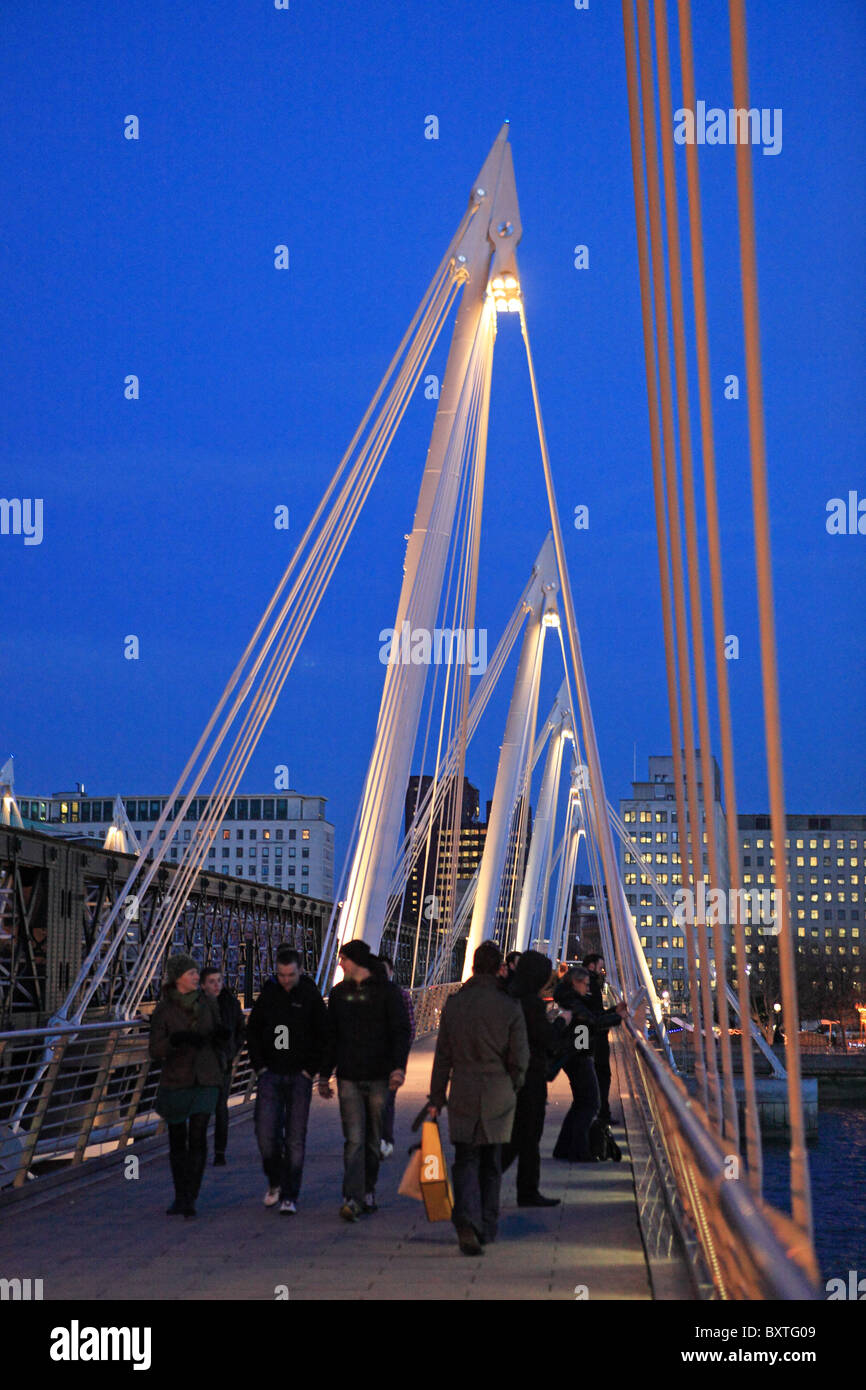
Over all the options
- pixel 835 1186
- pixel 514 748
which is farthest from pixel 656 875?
pixel 514 748

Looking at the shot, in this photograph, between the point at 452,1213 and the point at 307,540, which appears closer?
the point at 452,1213

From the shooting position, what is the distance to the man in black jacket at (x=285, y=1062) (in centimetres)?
988

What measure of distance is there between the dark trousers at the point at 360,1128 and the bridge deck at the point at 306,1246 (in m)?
0.22

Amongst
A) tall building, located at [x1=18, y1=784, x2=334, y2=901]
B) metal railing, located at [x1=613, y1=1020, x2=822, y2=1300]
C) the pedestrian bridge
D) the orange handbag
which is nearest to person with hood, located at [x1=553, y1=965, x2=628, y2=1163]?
the pedestrian bridge

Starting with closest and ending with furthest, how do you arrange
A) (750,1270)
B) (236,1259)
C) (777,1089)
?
(750,1270), (236,1259), (777,1089)

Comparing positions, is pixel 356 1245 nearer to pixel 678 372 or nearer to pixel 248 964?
pixel 678 372

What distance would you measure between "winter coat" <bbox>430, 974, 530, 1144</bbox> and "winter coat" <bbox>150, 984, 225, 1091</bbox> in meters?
1.74

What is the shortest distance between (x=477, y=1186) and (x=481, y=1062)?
661 millimetres

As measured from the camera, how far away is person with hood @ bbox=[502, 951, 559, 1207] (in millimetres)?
9891

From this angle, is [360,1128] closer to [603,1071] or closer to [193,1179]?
[193,1179]

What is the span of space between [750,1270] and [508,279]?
1566 cm

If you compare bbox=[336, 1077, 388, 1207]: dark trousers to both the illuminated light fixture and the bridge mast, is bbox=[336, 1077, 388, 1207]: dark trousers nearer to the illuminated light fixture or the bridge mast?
the bridge mast
